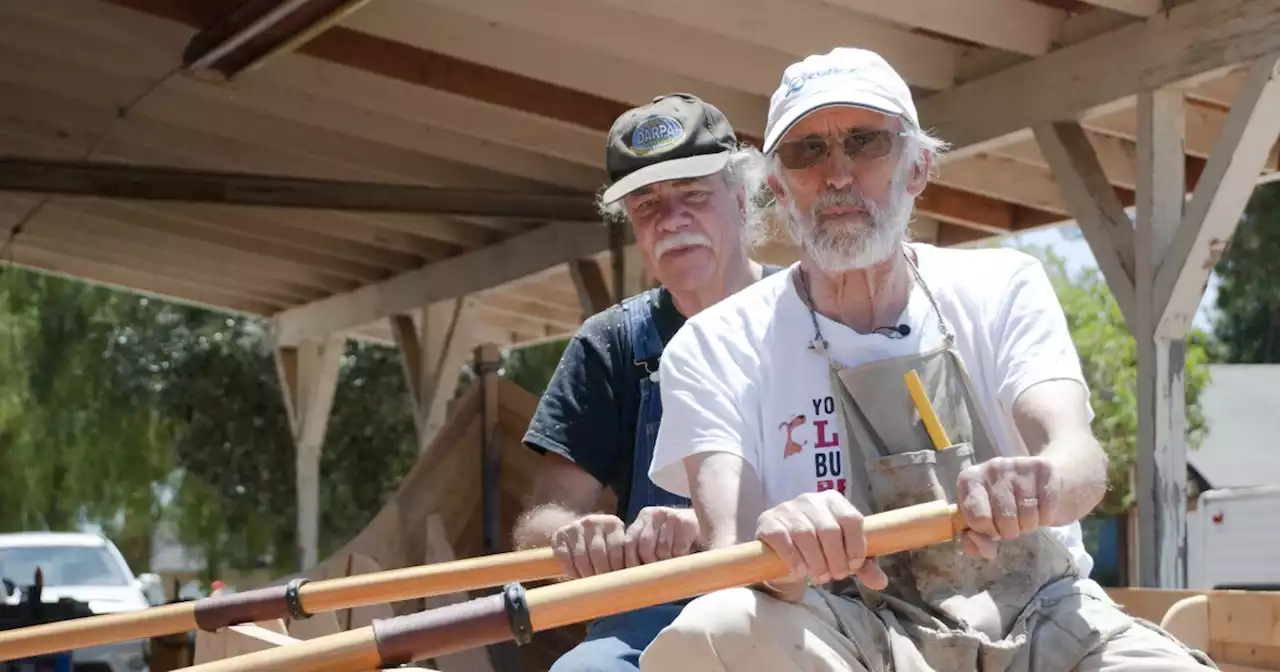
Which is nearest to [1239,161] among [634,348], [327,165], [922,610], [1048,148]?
[1048,148]

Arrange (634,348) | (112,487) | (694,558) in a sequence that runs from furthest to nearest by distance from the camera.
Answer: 1. (112,487)
2. (634,348)
3. (694,558)

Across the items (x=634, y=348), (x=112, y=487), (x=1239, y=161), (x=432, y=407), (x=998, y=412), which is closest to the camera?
(x=998, y=412)

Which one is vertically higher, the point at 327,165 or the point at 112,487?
the point at 327,165

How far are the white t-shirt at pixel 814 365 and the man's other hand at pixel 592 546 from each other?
184 mm

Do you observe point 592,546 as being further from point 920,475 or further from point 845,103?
point 845,103

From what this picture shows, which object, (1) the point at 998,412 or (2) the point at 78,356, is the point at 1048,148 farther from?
(2) the point at 78,356

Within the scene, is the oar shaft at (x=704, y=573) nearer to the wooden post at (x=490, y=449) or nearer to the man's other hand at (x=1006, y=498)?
the man's other hand at (x=1006, y=498)

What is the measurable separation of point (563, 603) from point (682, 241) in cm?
129

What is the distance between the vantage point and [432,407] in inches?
397

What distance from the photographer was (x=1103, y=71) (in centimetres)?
502

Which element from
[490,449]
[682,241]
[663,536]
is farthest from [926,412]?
[490,449]

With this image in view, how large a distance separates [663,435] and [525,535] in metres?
0.85

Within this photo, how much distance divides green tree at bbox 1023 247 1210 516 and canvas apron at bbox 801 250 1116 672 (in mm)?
12370

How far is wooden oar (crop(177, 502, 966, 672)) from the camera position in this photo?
70.6 inches
